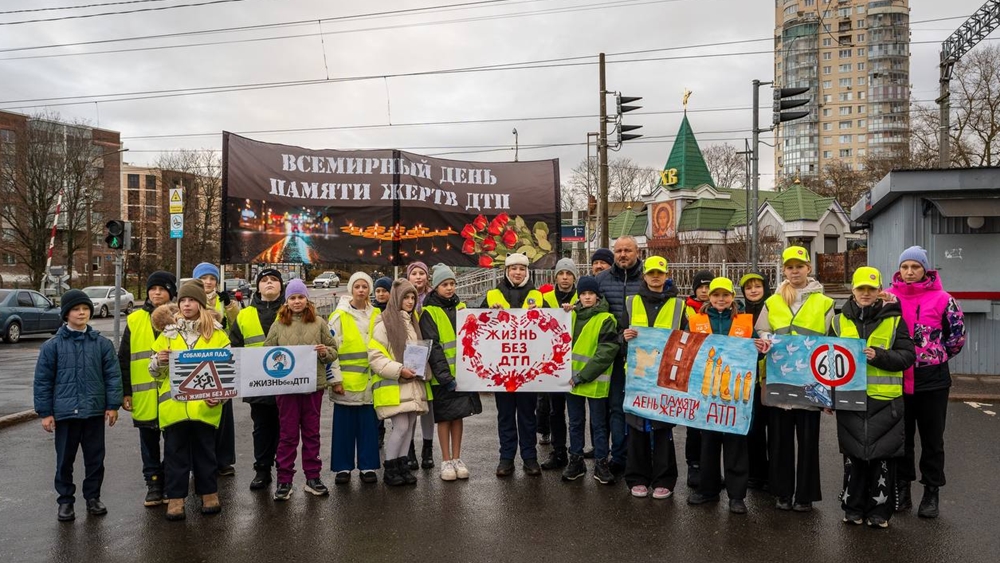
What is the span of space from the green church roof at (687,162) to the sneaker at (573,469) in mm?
A: 45522

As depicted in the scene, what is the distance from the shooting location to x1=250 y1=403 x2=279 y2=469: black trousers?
6.49 meters

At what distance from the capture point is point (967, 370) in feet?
41.3

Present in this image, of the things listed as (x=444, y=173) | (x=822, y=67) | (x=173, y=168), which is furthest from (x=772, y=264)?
(x=822, y=67)

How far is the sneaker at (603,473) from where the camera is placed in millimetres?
6426

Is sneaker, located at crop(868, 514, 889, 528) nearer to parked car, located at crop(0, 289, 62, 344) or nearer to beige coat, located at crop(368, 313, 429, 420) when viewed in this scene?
beige coat, located at crop(368, 313, 429, 420)

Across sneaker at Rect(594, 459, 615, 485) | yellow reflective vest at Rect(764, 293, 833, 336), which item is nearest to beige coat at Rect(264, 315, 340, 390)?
sneaker at Rect(594, 459, 615, 485)

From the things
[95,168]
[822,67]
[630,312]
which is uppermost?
[822,67]

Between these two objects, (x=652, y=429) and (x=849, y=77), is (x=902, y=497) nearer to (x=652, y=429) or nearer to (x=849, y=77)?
(x=652, y=429)

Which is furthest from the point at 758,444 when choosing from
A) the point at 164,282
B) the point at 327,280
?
the point at 327,280

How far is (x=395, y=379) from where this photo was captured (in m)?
6.38

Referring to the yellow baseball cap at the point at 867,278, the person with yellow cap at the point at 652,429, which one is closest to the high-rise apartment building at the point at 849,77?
the person with yellow cap at the point at 652,429

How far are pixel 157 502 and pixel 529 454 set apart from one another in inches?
128

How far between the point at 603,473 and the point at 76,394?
442 centimetres

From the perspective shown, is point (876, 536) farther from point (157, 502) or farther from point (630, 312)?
point (157, 502)
